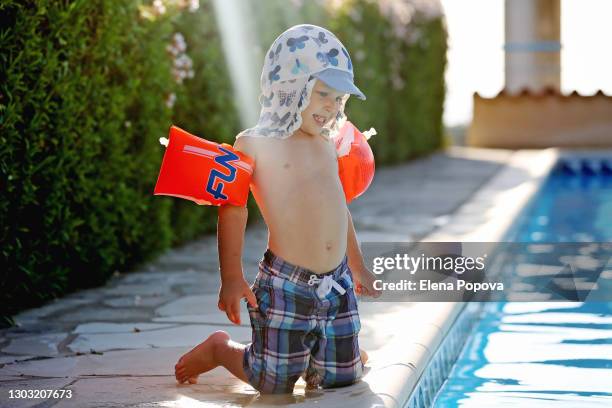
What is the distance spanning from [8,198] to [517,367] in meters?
2.29

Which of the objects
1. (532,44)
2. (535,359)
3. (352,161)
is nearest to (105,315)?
(352,161)

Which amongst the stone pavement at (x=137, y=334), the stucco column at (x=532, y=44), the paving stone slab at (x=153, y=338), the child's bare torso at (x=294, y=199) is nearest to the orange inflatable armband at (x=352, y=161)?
the child's bare torso at (x=294, y=199)

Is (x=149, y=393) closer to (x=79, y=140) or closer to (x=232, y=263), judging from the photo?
(x=232, y=263)

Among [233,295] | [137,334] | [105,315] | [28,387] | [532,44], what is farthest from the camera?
[532,44]

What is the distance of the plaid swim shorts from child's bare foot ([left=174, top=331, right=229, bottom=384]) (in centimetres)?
14

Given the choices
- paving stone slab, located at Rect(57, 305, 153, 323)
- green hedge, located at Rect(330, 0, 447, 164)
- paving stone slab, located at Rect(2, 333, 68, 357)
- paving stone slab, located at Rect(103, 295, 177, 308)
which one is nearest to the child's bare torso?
paving stone slab, located at Rect(2, 333, 68, 357)

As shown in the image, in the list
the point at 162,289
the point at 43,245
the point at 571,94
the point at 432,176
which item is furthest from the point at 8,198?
the point at 571,94

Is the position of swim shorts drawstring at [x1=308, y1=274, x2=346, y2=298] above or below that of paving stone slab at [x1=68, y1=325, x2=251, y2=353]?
above

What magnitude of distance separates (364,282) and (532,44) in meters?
16.1

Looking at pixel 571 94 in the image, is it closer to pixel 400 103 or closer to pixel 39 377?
pixel 400 103

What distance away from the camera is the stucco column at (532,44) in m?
19.1

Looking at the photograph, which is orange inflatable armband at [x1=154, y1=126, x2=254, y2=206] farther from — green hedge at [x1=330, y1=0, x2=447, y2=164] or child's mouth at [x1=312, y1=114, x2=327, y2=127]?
green hedge at [x1=330, y1=0, x2=447, y2=164]

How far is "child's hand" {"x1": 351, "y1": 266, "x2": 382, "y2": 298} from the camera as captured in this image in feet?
12.0

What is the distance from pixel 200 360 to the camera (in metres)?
3.54
